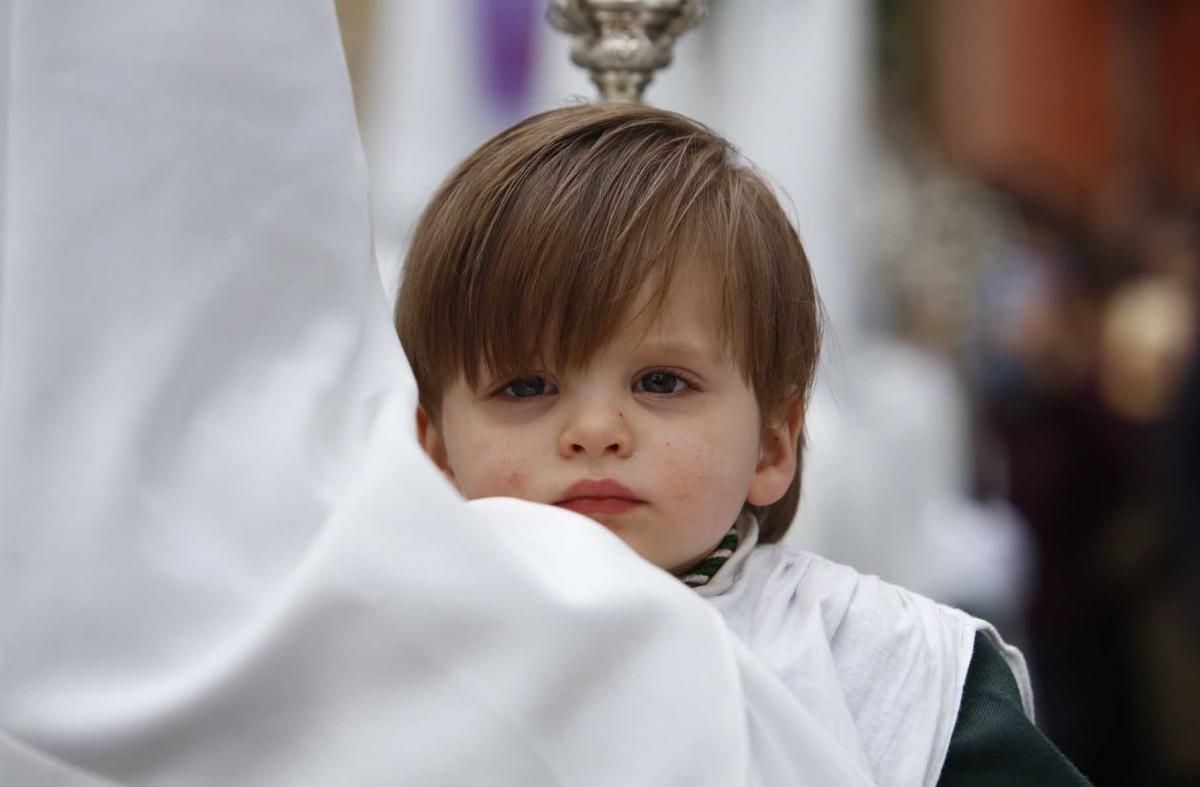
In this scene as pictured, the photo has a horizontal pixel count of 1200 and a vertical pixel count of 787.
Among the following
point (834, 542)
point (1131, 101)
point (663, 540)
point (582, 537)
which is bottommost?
point (1131, 101)

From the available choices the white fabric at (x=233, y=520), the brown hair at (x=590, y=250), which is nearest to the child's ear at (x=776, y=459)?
the brown hair at (x=590, y=250)

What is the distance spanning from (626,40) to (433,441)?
A: 617 millimetres

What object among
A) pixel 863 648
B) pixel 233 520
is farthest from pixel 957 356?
pixel 233 520

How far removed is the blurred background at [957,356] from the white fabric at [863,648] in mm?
1989

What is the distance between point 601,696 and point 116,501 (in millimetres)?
326

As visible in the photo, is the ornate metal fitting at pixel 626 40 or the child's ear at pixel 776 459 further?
the ornate metal fitting at pixel 626 40

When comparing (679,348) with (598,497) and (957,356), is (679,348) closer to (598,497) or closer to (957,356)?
(598,497)

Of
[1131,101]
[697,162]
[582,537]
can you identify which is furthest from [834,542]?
[1131,101]

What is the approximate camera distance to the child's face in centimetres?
161

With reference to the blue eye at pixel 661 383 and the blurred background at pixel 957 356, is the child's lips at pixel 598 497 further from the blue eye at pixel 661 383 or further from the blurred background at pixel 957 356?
the blurred background at pixel 957 356

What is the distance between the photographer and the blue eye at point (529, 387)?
1649mm

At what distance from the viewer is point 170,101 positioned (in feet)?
4.18

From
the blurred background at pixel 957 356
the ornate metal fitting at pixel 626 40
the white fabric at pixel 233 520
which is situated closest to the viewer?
the white fabric at pixel 233 520

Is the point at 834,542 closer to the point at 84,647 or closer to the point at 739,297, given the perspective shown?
the point at 739,297
